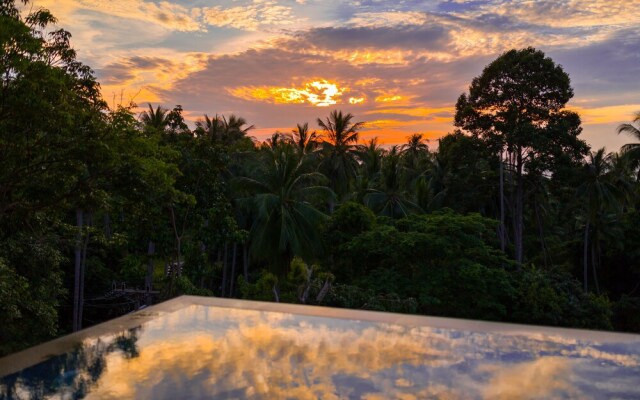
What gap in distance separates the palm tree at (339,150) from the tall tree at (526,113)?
25.4 ft

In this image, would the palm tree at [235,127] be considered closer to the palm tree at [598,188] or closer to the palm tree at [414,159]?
the palm tree at [414,159]

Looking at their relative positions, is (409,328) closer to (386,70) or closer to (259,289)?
(259,289)

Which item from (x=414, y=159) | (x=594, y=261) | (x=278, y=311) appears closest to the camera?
(x=278, y=311)

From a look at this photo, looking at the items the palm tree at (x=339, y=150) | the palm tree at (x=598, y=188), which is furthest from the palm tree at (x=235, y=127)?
the palm tree at (x=598, y=188)

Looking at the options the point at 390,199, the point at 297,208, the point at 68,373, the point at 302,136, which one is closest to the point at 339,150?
the point at 302,136

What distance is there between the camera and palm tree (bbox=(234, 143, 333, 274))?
636 inches

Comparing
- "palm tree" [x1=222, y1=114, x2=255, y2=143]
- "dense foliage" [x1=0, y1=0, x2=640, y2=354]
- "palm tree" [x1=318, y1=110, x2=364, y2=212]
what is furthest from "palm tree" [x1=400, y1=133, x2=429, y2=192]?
"palm tree" [x1=222, y1=114, x2=255, y2=143]

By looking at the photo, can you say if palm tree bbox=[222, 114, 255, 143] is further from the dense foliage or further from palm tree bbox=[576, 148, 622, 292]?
palm tree bbox=[576, 148, 622, 292]

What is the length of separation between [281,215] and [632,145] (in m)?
17.0

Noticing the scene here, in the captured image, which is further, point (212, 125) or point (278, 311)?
point (212, 125)

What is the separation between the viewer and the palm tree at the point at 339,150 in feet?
90.0

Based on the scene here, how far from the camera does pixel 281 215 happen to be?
16.3m

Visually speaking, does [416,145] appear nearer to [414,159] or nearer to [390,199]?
[414,159]

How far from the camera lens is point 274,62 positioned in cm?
1568
